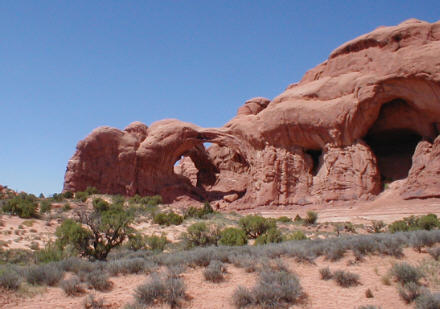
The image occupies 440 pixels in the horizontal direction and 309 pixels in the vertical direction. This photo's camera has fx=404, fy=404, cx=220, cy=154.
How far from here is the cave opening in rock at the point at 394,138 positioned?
25328 millimetres

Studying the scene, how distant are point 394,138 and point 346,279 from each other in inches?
907

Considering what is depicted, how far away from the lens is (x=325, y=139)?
27203 mm

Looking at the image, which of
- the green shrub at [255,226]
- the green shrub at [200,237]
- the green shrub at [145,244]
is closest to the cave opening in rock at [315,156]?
the green shrub at [255,226]

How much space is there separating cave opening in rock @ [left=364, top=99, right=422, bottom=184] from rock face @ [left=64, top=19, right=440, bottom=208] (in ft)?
0.22

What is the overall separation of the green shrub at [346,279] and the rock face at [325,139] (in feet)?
53.3

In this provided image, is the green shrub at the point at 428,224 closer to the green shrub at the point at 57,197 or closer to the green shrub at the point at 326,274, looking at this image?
the green shrub at the point at 326,274

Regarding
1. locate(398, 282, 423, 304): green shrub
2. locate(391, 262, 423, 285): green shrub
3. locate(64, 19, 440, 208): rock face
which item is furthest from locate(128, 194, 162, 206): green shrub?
locate(398, 282, 423, 304): green shrub

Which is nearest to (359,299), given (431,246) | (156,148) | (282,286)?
(282,286)

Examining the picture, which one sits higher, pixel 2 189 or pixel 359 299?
pixel 2 189

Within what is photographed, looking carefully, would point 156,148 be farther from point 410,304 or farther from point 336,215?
point 410,304

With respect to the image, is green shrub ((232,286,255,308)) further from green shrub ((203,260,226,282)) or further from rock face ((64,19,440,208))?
rock face ((64,19,440,208))

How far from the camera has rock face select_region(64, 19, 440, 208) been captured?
23219mm

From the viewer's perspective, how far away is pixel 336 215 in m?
23.8

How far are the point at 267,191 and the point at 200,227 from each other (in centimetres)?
1455
